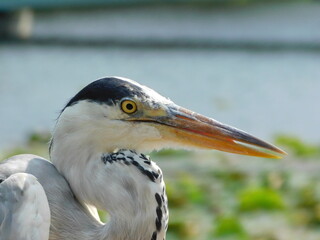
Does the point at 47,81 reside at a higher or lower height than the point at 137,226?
lower

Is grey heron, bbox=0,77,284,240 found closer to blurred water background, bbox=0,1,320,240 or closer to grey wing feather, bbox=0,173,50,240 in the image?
grey wing feather, bbox=0,173,50,240

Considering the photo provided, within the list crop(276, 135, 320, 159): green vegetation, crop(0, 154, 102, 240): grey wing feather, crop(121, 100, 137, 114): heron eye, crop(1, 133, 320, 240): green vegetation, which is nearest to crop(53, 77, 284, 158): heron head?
crop(121, 100, 137, 114): heron eye

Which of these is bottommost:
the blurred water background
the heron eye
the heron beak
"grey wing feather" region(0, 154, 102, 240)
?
the blurred water background

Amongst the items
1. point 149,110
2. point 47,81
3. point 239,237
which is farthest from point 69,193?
point 47,81

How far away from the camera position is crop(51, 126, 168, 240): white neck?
236 centimetres

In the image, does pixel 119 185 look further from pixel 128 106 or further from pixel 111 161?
pixel 128 106

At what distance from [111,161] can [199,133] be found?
0.31m

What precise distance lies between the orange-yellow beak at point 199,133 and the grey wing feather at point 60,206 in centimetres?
36

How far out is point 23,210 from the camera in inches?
88.2

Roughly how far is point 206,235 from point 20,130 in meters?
4.60

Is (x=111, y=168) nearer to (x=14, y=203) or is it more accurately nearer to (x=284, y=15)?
(x=14, y=203)

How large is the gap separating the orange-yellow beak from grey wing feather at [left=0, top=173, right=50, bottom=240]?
0.44m

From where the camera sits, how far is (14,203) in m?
2.25

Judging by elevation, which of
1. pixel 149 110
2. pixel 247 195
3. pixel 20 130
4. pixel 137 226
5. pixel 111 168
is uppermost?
pixel 149 110
